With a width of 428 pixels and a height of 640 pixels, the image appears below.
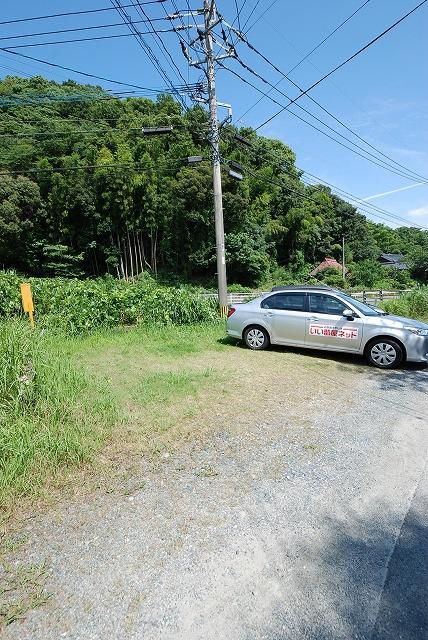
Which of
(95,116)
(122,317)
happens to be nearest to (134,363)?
(122,317)

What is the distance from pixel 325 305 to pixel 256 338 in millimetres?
1626

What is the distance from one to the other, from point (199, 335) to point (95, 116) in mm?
32796

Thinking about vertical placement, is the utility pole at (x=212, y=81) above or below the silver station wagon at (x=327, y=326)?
above

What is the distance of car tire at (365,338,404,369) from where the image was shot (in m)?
6.48

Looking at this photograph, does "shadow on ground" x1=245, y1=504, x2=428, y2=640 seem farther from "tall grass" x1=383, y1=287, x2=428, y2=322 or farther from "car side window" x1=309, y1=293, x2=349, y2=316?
"tall grass" x1=383, y1=287, x2=428, y2=322

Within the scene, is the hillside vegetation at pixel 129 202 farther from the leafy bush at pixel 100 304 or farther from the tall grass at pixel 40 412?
the tall grass at pixel 40 412

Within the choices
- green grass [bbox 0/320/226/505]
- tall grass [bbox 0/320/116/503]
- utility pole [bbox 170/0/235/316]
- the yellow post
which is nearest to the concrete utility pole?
utility pole [bbox 170/0/235/316]

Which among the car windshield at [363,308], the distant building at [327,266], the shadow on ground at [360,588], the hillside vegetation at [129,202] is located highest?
the hillside vegetation at [129,202]

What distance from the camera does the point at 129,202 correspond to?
3278 cm

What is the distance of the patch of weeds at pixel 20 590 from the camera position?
1871mm

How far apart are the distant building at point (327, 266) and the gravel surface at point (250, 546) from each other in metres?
37.5

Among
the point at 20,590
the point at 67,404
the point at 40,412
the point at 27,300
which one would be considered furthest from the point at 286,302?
the point at 20,590

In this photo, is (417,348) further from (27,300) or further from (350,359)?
(27,300)

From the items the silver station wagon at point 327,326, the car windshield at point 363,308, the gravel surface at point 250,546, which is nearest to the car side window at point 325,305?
the silver station wagon at point 327,326
